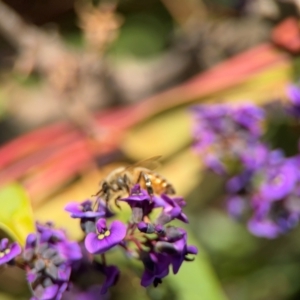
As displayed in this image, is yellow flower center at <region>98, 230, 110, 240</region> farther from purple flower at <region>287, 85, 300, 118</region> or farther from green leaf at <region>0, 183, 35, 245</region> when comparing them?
purple flower at <region>287, 85, 300, 118</region>

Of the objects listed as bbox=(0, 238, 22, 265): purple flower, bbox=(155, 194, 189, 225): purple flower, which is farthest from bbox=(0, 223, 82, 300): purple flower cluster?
bbox=(155, 194, 189, 225): purple flower

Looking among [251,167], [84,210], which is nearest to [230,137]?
[251,167]

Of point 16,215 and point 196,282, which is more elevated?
point 16,215

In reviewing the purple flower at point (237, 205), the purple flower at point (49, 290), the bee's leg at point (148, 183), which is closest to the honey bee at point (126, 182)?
the bee's leg at point (148, 183)

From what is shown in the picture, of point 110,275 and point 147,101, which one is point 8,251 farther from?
point 147,101

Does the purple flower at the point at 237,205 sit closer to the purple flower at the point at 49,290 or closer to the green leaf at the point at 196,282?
the green leaf at the point at 196,282

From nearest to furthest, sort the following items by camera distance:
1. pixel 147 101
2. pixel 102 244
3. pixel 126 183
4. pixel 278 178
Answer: pixel 102 244
pixel 126 183
pixel 278 178
pixel 147 101

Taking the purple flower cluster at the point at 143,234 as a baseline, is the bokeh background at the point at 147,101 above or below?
below
